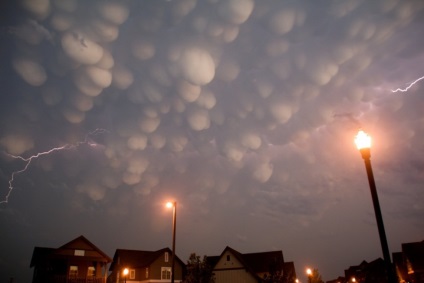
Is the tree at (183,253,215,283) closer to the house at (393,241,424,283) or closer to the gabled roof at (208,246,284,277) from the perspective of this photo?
the gabled roof at (208,246,284,277)

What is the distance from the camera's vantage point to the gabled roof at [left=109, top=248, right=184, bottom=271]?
173ft

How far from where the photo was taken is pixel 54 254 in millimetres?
36469

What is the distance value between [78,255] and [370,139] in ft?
125

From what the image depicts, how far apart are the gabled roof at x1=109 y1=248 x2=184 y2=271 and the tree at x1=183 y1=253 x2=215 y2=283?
12.2 metres

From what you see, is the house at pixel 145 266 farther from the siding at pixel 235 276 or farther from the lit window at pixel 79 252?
the lit window at pixel 79 252

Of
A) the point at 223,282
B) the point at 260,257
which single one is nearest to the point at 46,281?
the point at 223,282

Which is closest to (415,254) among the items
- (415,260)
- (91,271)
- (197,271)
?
(415,260)

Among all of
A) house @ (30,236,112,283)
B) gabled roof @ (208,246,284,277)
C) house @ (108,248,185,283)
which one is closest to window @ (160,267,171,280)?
house @ (108,248,185,283)

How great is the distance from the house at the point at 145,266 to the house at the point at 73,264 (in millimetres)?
11147

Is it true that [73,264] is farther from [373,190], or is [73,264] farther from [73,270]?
[373,190]

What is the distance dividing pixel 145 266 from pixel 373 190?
1976 inches

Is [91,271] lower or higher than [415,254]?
lower

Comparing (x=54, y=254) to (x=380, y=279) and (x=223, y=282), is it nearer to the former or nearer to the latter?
(x=223, y=282)

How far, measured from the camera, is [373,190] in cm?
721
